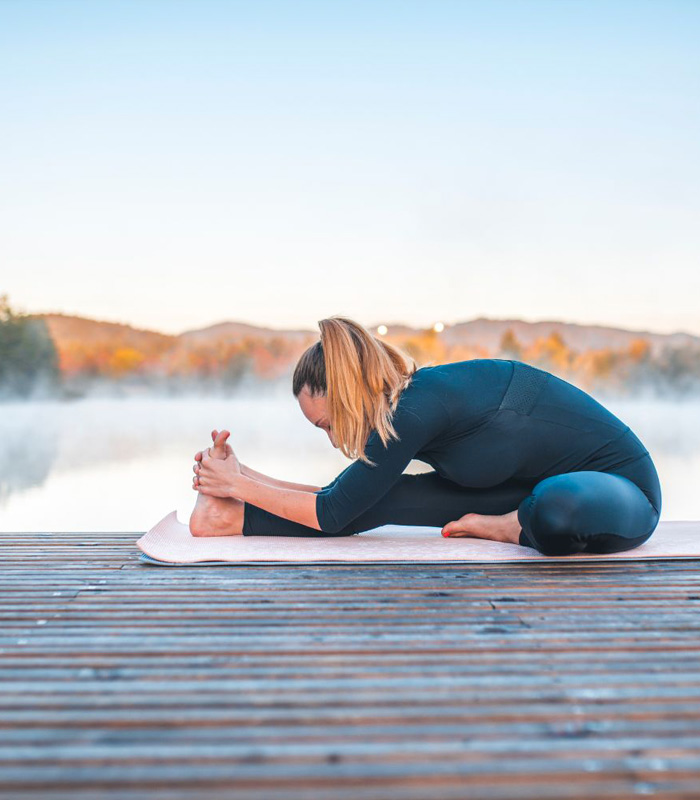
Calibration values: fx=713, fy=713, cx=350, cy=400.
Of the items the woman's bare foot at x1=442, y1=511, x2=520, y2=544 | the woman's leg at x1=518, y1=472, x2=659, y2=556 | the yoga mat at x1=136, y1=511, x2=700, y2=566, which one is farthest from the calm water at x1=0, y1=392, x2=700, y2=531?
the woman's leg at x1=518, y1=472, x2=659, y2=556

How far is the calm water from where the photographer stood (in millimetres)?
4234

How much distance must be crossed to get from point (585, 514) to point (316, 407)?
0.71 metres

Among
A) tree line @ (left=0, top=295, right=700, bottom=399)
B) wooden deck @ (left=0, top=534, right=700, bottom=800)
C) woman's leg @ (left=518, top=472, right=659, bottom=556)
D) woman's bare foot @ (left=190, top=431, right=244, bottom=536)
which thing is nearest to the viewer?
wooden deck @ (left=0, top=534, right=700, bottom=800)

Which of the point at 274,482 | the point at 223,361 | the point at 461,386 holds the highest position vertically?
the point at 223,361

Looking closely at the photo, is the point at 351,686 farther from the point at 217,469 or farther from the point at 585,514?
the point at 217,469

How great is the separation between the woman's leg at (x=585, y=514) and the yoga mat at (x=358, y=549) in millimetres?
40

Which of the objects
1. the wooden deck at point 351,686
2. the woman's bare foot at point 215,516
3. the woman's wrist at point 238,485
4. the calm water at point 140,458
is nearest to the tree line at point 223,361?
the calm water at point 140,458

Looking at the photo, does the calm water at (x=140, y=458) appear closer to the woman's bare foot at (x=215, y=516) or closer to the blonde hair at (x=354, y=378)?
the woman's bare foot at (x=215, y=516)

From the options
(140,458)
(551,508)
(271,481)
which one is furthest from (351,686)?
(140,458)

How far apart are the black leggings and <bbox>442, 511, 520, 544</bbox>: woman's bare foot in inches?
Result: 1.6

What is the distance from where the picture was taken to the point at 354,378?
5.85 ft

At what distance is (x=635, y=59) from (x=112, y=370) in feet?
35.3

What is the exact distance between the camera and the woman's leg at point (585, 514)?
65.7 inches

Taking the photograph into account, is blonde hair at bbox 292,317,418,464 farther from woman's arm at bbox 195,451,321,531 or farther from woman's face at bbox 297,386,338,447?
woman's arm at bbox 195,451,321,531
